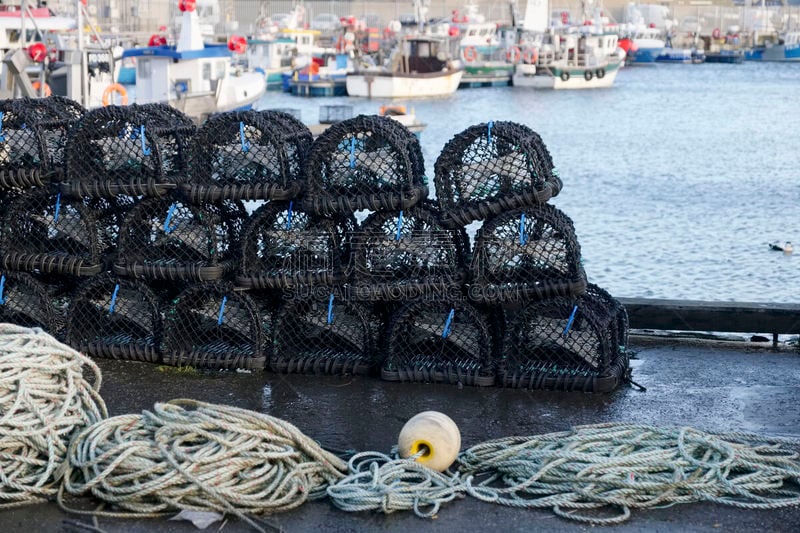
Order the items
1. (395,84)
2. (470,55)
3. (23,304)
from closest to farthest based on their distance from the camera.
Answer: (23,304) → (395,84) → (470,55)

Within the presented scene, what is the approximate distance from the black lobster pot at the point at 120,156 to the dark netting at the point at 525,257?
1.67 metres

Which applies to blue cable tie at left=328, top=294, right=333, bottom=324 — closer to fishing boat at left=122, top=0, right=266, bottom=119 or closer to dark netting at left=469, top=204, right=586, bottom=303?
dark netting at left=469, top=204, right=586, bottom=303

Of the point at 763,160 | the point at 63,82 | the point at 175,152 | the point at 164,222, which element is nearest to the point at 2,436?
the point at 164,222

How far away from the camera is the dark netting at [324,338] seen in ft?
19.4

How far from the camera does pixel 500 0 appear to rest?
94.7 meters

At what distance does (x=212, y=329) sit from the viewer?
20.1ft

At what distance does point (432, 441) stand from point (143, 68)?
25316mm

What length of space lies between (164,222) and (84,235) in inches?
19.7

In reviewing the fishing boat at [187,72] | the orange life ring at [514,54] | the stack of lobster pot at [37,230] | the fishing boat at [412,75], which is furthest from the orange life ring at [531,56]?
the stack of lobster pot at [37,230]

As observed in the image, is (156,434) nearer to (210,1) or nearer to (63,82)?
(63,82)

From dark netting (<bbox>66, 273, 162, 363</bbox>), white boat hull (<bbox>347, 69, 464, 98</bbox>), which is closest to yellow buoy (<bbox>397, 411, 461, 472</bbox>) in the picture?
dark netting (<bbox>66, 273, 162, 363</bbox>)

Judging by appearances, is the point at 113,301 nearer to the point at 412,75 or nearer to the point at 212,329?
the point at 212,329

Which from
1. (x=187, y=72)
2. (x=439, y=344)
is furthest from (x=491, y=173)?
(x=187, y=72)

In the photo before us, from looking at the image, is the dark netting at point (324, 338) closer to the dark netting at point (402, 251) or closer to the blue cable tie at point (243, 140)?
the dark netting at point (402, 251)
